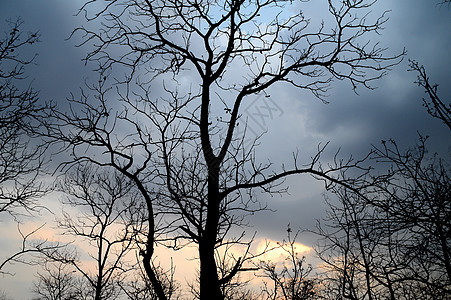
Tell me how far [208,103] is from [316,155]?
2.01 meters

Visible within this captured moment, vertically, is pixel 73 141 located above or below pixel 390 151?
above

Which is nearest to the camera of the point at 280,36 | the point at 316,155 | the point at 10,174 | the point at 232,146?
the point at 316,155

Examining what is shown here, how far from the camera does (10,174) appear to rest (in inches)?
352

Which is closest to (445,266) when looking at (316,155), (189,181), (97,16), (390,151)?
(390,151)

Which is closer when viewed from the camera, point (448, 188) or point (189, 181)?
point (448, 188)

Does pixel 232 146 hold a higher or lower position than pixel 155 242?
higher

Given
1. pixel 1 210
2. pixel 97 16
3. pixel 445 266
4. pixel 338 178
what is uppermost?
pixel 97 16

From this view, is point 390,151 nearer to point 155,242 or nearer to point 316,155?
point 316,155

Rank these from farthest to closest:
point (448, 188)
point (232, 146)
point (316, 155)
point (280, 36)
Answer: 1. point (280, 36)
2. point (232, 146)
3. point (316, 155)
4. point (448, 188)

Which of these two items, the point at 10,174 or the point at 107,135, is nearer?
the point at 107,135

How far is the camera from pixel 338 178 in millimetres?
5051

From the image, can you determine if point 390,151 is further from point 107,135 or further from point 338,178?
point 107,135

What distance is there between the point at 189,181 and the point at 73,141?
1.93 m

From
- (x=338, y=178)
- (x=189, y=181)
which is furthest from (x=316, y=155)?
(x=189, y=181)
